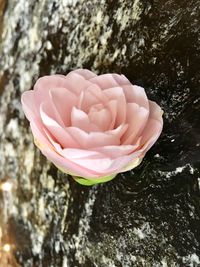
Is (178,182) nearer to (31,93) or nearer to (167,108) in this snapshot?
(167,108)

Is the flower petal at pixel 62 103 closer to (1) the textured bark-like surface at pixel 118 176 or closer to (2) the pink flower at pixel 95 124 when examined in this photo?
(2) the pink flower at pixel 95 124

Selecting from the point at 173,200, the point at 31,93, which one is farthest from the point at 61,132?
the point at 173,200

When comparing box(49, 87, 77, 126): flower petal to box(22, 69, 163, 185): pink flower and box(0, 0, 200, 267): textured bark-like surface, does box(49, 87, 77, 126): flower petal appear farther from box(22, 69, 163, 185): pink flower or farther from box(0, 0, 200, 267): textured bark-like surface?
box(0, 0, 200, 267): textured bark-like surface

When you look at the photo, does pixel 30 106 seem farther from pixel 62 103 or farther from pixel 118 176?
pixel 118 176

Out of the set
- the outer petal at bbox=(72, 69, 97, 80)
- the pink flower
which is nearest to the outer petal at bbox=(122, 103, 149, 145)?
the pink flower

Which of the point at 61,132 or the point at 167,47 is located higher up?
the point at 167,47
